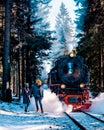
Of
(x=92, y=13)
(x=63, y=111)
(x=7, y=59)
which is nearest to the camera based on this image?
(x=63, y=111)

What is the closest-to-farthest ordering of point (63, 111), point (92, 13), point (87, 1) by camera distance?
point (63, 111) < point (92, 13) < point (87, 1)

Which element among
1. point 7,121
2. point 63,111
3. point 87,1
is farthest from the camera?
point 87,1

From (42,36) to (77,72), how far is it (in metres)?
15.1

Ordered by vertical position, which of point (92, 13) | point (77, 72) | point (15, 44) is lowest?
point (77, 72)

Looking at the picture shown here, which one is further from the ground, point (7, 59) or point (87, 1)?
point (87, 1)

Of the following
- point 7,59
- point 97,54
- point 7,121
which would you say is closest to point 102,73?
point 97,54

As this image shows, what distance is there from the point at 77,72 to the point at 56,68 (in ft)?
4.82

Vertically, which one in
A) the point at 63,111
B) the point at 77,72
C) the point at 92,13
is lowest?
the point at 63,111

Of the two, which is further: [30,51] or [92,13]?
[30,51]

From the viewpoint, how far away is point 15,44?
3822 cm

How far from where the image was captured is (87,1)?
38.4 metres

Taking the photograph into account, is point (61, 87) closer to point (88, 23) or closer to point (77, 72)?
point (77, 72)

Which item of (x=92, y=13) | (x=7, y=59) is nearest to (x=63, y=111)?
(x=7, y=59)

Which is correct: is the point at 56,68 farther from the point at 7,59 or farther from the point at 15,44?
the point at 15,44
